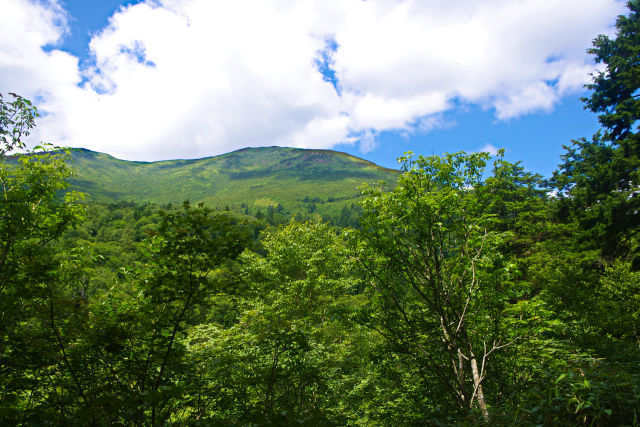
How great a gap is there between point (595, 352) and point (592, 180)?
55.9 ft

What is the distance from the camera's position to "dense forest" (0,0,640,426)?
4.09 meters

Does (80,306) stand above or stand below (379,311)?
above

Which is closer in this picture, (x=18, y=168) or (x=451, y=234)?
(x=451, y=234)

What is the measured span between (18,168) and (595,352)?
1677cm

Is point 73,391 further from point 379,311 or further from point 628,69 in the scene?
point 628,69

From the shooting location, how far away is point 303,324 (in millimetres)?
11555

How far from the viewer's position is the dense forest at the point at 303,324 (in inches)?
161

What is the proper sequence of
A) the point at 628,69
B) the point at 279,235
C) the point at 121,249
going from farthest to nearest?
the point at 121,249 < the point at 279,235 < the point at 628,69

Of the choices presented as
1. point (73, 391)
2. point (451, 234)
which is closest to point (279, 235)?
point (451, 234)

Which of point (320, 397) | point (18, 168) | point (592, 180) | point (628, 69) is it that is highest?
point (628, 69)

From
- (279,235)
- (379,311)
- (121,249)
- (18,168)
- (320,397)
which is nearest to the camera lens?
(379,311)

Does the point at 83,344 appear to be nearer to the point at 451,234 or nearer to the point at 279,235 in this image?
the point at 451,234

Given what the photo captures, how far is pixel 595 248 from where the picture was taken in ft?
61.1

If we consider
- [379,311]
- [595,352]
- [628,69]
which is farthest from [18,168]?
[628,69]
